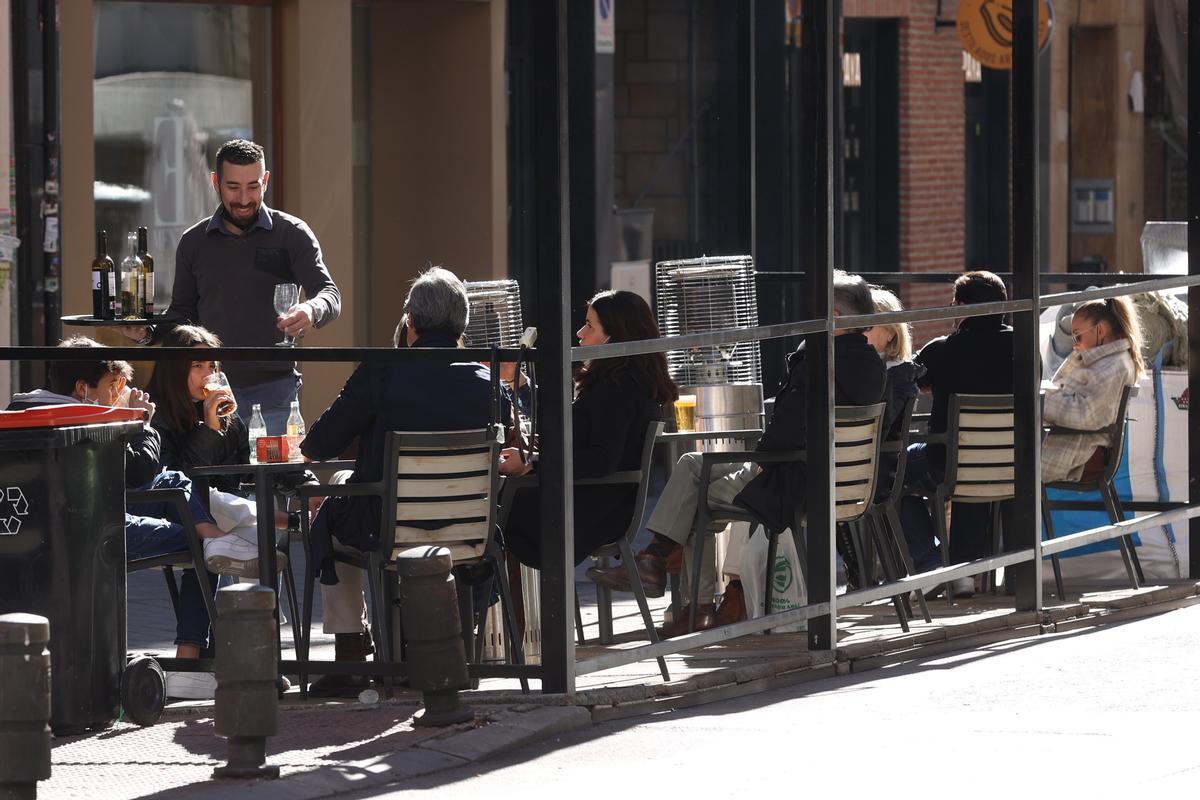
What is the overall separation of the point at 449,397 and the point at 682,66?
10795 millimetres

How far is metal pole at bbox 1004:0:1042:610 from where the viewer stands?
9805mm

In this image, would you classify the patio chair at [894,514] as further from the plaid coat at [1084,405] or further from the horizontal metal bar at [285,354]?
the horizontal metal bar at [285,354]

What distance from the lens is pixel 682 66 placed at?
729 inches

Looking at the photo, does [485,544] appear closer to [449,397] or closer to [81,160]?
[449,397]

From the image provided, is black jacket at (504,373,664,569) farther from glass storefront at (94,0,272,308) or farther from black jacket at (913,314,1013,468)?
glass storefront at (94,0,272,308)

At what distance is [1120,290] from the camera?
10375 mm

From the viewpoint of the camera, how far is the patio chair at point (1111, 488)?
10.7 meters

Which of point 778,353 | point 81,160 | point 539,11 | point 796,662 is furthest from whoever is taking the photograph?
point 778,353

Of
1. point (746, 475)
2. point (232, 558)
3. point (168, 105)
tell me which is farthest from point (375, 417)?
point (168, 105)

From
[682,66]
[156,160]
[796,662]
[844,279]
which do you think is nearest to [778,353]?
[682,66]

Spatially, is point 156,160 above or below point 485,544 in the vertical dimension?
above

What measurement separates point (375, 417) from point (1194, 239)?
4.74 meters

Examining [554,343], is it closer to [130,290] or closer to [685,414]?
[130,290]

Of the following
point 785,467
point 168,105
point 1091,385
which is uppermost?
point 168,105
